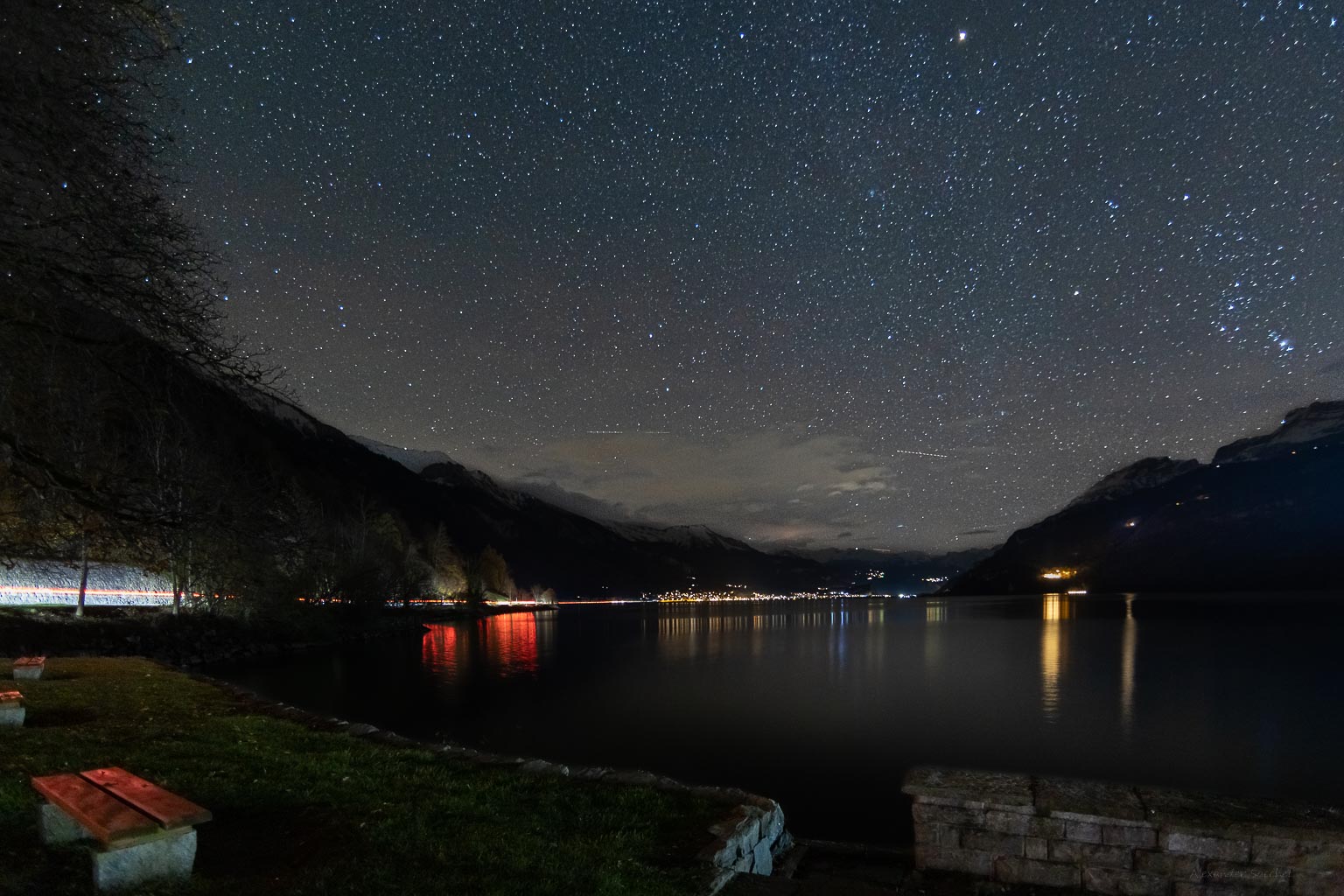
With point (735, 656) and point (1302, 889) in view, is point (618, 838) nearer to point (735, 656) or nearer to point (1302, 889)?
point (1302, 889)

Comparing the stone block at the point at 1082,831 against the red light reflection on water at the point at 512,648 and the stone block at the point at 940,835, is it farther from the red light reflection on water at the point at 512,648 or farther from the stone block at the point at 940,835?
the red light reflection on water at the point at 512,648

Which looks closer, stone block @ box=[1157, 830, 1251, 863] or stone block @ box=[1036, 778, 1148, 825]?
stone block @ box=[1157, 830, 1251, 863]

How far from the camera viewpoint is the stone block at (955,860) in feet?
24.3

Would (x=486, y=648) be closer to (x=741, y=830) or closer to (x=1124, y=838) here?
(x=741, y=830)

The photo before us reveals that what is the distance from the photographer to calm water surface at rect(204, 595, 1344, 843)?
76.7ft

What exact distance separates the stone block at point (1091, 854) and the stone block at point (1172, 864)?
0.34 ft

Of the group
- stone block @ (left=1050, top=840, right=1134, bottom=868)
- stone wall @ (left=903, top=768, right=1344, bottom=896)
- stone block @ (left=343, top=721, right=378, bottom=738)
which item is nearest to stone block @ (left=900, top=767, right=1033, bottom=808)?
stone wall @ (left=903, top=768, right=1344, bottom=896)

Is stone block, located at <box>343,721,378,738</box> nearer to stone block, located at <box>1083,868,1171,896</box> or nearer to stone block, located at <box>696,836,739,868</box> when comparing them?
stone block, located at <box>696,836,739,868</box>

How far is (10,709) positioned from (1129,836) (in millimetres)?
16587

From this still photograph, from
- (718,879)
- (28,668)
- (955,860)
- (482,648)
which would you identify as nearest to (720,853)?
(718,879)

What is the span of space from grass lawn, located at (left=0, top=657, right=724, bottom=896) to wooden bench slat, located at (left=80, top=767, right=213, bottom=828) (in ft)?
1.88

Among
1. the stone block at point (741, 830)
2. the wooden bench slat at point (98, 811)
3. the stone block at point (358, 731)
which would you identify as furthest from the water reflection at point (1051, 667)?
the wooden bench slat at point (98, 811)

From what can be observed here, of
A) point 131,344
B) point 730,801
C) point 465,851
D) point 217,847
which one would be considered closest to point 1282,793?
point 730,801

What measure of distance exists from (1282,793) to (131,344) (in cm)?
3150
